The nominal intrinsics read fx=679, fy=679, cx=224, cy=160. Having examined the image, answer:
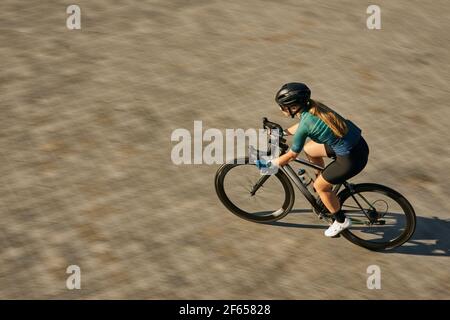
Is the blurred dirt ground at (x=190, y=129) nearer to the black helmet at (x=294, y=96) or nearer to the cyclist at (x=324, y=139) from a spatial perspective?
the cyclist at (x=324, y=139)

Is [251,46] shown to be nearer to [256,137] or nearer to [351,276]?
[256,137]

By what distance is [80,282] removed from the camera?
6.99 m

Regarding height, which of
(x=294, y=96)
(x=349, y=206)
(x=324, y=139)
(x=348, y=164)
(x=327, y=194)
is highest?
(x=294, y=96)

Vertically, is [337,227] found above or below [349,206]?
below

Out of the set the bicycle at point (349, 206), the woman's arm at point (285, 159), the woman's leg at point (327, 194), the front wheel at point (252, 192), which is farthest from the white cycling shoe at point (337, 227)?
the woman's arm at point (285, 159)

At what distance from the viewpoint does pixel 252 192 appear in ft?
26.3

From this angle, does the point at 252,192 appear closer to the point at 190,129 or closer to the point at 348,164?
the point at 348,164

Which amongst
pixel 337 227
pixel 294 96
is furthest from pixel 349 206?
pixel 294 96

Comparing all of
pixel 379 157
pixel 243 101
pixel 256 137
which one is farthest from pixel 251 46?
pixel 379 157

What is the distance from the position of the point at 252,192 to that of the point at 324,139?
1.40 metres

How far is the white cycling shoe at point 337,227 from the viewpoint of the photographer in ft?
25.1

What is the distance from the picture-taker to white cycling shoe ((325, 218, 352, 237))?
7641mm
